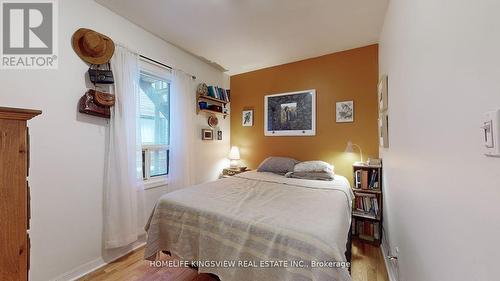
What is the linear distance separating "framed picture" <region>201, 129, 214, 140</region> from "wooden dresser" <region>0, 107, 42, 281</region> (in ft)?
8.68

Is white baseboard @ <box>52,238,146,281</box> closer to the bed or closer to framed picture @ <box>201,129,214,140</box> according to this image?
the bed

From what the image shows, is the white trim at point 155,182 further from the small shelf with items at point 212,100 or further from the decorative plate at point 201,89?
the decorative plate at point 201,89

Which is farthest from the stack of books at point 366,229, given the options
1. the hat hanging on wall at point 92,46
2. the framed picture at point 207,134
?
the hat hanging on wall at point 92,46

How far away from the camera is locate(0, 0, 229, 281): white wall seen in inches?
62.2

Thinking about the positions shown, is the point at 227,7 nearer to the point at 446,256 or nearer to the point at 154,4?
the point at 154,4

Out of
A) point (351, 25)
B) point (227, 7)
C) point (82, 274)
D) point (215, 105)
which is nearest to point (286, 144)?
point (215, 105)

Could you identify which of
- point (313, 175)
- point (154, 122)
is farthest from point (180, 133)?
point (313, 175)

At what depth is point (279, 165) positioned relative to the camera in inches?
122

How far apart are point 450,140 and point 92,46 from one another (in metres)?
2.64

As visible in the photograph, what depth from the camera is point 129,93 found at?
217 cm

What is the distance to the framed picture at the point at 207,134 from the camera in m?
3.38

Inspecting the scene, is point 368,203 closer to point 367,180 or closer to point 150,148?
point 367,180

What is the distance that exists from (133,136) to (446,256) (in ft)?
8.47

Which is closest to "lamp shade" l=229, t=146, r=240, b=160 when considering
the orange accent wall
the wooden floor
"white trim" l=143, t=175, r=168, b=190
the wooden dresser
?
the orange accent wall
